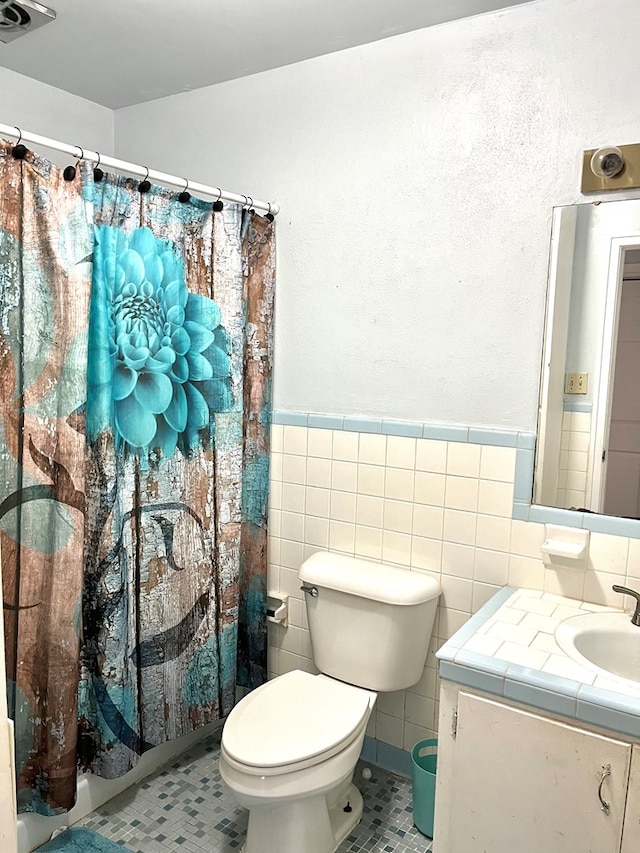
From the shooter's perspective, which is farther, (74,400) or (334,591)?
(334,591)

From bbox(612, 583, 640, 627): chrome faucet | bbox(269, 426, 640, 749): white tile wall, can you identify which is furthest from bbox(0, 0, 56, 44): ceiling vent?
bbox(612, 583, 640, 627): chrome faucet

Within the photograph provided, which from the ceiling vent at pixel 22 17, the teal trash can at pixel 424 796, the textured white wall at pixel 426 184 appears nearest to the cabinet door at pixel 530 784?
the teal trash can at pixel 424 796

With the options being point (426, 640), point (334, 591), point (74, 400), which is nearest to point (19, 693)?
point (74, 400)

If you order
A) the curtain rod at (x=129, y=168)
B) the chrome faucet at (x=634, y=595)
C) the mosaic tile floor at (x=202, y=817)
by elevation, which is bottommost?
the mosaic tile floor at (x=202, y=817)

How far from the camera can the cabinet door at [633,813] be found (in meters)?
1.29

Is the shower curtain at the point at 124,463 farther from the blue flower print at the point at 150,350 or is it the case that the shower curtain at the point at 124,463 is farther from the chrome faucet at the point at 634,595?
the chrome faucet at the point at 634,595

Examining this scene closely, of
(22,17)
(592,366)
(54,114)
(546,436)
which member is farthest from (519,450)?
(54,114)

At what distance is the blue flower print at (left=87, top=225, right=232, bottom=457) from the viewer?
1775 millimetres

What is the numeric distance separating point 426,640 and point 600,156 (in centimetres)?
146

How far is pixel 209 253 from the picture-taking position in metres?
2.07

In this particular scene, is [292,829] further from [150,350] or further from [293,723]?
[150,350]

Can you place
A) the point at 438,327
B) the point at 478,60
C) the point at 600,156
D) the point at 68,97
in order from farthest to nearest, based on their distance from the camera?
the point at 68,97 → the point at 438,327 → the point at 478,60 → the point at 600,156

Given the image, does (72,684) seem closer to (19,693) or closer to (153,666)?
(19,693)

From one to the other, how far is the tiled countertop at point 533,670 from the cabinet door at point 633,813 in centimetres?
6
